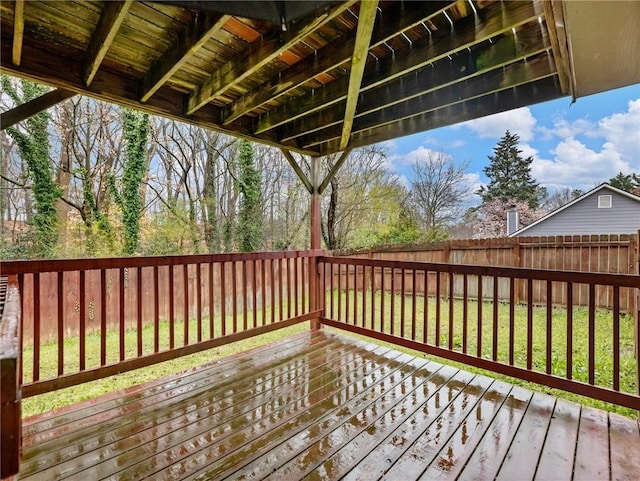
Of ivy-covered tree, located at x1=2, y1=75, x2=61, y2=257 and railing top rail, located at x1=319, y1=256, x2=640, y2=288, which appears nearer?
railing top rail, located at x1=319, y1=256, x2=640, y2=288

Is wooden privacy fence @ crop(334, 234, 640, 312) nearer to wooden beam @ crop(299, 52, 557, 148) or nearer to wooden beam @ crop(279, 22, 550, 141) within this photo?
wooden beam @ crop(299, 52, 557, 148)

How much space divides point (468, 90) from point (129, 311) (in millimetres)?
6297

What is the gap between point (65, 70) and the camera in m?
2.32

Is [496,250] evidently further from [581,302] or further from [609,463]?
[609,463]

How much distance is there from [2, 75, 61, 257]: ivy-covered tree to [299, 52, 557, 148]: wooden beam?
580 cm

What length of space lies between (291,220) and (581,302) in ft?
22.2

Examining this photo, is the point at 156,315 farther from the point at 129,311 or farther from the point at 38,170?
the point at 38,170

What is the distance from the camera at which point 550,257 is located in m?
5.71

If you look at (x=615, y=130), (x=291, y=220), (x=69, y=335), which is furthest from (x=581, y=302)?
(x=615, y=130)

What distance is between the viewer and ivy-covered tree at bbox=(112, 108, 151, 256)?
673cm

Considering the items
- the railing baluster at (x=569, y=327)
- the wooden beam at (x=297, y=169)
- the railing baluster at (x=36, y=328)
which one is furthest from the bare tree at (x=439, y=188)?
the railing baluster at (x=36, y=328)

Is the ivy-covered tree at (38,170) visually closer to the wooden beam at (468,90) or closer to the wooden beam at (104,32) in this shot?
the wooden beam at (104,32)

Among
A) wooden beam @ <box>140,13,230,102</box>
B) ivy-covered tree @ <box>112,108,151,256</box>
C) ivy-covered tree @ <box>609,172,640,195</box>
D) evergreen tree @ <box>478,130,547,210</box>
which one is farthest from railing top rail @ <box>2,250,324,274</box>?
evergreen tree @ <box>478,130,547,210</box>

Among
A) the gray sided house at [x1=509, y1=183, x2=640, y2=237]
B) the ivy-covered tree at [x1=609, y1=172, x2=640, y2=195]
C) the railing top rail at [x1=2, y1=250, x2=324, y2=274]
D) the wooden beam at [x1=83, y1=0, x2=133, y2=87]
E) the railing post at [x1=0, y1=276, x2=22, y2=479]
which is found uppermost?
the ivy-covered tree at [x1=609, y1=172, x2=640, y2=195]
